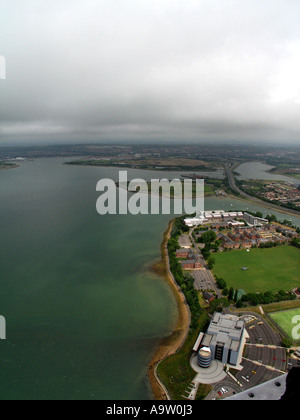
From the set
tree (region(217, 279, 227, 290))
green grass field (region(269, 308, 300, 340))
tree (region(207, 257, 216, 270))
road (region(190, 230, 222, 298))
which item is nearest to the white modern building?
green grass field (region(269, 308, 300, 340))

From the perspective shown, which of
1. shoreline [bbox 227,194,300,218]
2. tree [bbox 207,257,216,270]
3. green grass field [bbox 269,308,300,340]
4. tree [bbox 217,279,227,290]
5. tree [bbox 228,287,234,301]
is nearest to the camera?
green grass field [bbox 269,308,300,340]

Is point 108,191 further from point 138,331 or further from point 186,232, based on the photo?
point 138,331

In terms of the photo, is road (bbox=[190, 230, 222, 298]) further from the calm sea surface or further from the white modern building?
the white modern building

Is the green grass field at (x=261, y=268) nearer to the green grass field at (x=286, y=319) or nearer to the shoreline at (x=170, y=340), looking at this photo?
the green grass field at (x=286, y=319)

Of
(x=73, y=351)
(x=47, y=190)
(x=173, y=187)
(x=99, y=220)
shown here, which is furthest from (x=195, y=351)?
(x=47, y=190)

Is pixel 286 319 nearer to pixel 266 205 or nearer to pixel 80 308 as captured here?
pixel 80 308

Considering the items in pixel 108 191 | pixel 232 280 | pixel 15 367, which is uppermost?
pixel 108 191

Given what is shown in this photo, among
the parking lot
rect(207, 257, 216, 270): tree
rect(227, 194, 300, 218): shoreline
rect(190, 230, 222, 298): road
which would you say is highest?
rect(227, 194, 300, 218): shoreline

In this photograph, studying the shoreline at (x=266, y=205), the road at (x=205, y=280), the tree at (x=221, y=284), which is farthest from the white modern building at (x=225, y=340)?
the shoreline at (x=266, y=205)
